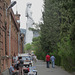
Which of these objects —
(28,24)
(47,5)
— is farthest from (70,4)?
(28,24)

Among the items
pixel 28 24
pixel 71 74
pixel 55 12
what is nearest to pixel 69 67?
pixel 71 74

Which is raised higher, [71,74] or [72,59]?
[72,59]

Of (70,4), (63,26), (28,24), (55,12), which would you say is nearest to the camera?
(70,4)

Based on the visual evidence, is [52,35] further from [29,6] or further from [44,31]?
[29,6]

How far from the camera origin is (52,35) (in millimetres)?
37875

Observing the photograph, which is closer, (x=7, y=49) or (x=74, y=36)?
(x=74, y=36)

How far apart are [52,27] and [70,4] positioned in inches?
919

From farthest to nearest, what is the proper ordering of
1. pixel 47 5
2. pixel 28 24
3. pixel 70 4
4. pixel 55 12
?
pixel 28 24 < pixel 47 5 < pixel 55 12 < pixel 70 4

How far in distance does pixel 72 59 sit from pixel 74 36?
383 centimetres

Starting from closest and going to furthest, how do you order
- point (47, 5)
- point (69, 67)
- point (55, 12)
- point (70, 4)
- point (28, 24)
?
point (70, 4), point (69, 67), point (55, 12), point (47, 5), point (28, 24)

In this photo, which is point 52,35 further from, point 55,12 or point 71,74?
point 71,74

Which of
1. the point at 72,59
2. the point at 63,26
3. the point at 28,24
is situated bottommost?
the point at 72,59

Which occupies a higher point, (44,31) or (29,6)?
(29,6)

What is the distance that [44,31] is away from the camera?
41.6 m
